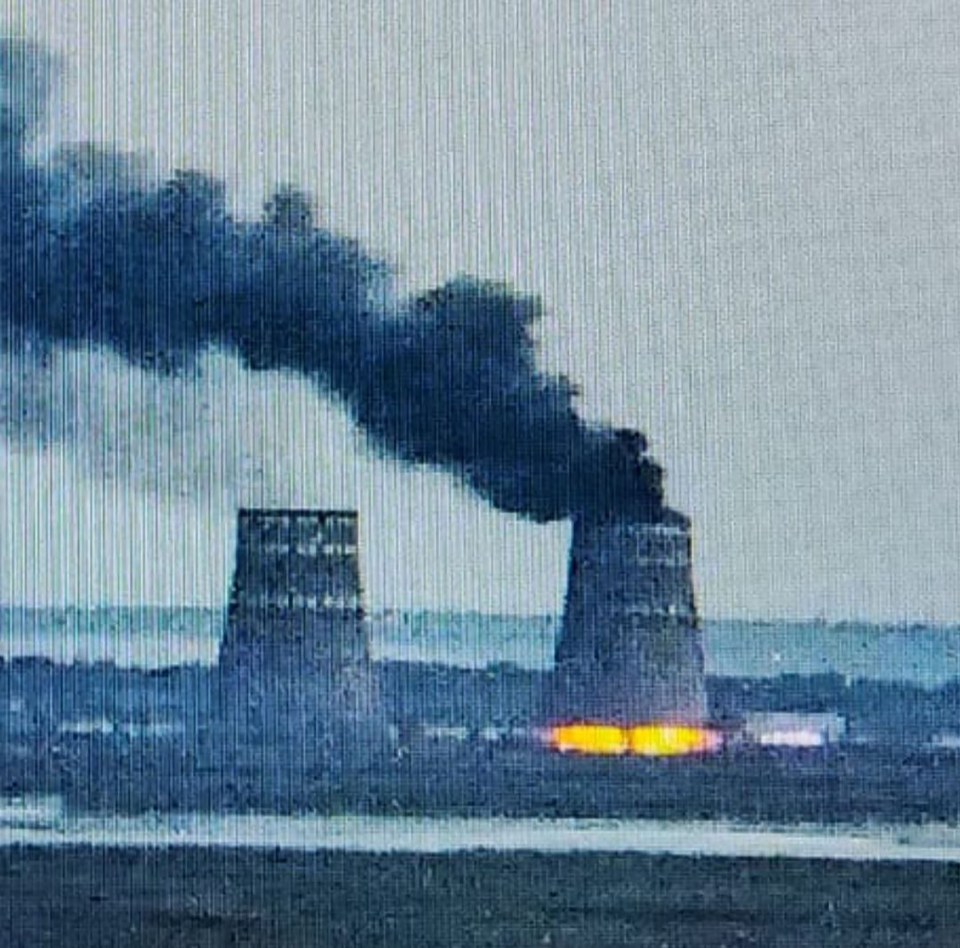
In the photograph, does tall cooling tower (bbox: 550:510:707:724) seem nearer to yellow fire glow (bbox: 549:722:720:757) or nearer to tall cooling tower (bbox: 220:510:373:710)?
yellow fire glow (bbox: 549:722:720:757)

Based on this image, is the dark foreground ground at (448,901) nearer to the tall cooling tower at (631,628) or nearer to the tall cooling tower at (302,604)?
the tall cooling tower at (302,604)

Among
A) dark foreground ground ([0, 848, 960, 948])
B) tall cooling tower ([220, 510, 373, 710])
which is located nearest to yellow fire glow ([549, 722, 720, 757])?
dark foreground ground ([0, 848, 960, 948])

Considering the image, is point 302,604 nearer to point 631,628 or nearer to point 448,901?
point 631,628

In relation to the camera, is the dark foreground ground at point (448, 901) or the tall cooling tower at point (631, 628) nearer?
the dark foreground ground at point (448, 901)

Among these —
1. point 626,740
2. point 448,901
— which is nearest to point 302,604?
point 626,740

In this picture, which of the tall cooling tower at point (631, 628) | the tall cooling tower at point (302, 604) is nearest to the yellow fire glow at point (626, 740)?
the tall cooling tower at point (631, 628)

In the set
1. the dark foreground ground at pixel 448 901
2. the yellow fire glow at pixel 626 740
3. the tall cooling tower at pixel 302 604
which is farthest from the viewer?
the yellow fire glow at pixel 626 740

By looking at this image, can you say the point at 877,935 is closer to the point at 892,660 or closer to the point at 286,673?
the point at 892,660

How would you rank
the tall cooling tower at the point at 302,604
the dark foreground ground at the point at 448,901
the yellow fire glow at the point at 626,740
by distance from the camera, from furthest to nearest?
1. the yellow fire glow at the point at 626,740
2. the tall cooling tower at the point at 302,604
3. the dark foreground ground at the point at 448,901
